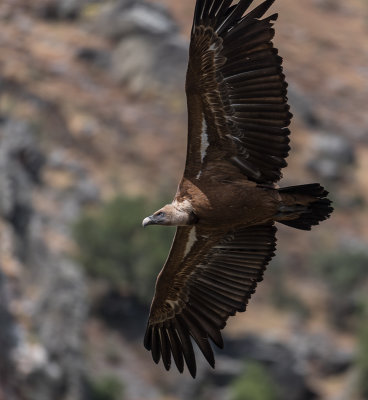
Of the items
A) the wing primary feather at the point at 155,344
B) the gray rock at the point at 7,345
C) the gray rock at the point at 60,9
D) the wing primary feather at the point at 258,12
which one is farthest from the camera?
the gray rock at the point at 60,9

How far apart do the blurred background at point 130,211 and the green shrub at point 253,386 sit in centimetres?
7

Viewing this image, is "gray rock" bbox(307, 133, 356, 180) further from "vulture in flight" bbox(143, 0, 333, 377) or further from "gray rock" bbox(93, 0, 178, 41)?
"vulture in flight" bbox(143, 0, 333, 377)

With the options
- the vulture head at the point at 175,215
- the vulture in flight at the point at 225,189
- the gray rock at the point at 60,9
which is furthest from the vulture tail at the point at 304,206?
the gray rock at the point at 60,9

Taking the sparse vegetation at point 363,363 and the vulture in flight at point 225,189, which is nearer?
the vulture in flight at point 225,189

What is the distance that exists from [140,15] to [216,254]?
41.9 m

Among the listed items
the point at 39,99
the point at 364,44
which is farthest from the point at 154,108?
the point at 364,44

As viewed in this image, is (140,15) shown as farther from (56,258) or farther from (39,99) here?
(56,258)

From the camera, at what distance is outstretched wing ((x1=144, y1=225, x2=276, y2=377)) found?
11680mm

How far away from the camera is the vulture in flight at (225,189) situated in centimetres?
1038

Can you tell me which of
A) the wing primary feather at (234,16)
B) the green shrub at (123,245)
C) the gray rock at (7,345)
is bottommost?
the wing primary feather at (234,16)

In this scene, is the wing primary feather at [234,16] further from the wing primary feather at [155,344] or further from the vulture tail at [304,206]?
the wing primary feather at [155,344]

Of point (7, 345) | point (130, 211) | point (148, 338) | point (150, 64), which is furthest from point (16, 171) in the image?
point (148, 338)

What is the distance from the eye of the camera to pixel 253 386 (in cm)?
3431

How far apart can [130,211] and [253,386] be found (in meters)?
9.12
